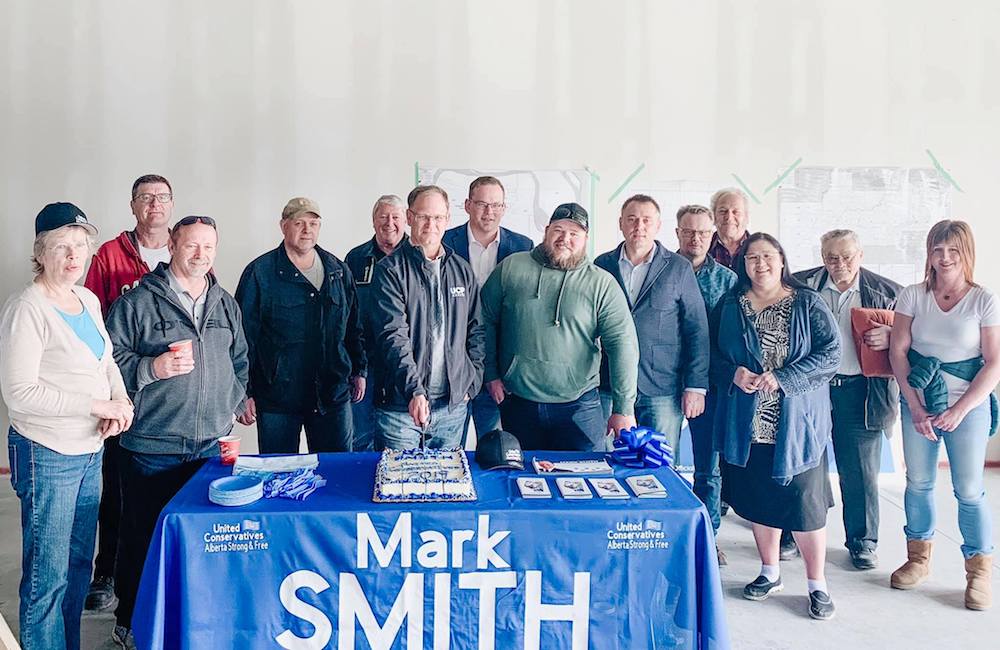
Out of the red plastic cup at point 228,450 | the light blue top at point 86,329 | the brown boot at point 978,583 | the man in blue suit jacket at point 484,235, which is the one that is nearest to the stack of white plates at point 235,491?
the red plastic cup at point 228,450

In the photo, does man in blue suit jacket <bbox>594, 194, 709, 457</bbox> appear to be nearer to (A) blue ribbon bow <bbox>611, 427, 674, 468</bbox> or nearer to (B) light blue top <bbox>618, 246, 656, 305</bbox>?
(B) light blue top <bbox>618, 246, 656, 305</bbox>

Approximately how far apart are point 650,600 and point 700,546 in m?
0.20

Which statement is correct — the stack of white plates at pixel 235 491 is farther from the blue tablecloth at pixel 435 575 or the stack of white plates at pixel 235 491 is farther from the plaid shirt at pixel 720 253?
the plaid shirt at pixel 720 253

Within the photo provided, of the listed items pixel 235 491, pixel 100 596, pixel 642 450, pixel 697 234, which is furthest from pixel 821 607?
pixel 100 596

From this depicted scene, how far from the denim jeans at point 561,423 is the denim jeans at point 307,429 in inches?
27.0

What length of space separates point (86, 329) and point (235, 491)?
628 mm

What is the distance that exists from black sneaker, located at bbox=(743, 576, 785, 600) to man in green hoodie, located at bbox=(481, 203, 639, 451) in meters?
0.82

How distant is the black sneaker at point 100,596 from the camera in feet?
8.62

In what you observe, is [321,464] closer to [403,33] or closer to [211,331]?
[211,331]

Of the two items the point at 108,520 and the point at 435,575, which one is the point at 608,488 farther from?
the point at 108,520

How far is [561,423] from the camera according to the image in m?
2.60

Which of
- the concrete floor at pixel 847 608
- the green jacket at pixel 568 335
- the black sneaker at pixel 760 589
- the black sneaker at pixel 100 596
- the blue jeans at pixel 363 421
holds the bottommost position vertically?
the concrete floor at pixel 847 608

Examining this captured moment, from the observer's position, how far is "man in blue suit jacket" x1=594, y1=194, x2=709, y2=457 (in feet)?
9.41

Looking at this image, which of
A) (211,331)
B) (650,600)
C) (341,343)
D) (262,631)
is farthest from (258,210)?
(650,600)
